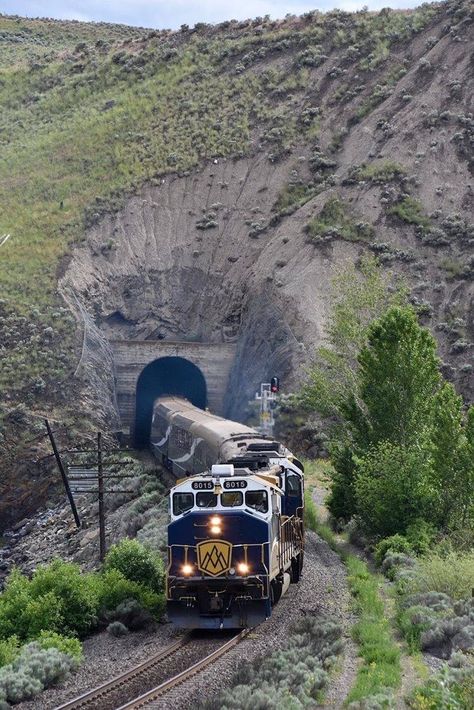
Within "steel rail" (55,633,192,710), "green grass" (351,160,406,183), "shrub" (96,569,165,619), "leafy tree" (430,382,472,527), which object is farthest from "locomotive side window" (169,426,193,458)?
"green grass" (351,160,406,183)

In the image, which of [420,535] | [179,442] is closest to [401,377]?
[420,535]

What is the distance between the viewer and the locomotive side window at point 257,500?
22.9 m

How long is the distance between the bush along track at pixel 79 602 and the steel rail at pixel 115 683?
1823 millimetres

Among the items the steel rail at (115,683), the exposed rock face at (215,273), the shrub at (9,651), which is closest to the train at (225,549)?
the steel rail at (115,683)

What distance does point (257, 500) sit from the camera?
906 inches

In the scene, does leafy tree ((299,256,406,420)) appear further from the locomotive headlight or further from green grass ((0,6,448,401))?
the locomotive headlight

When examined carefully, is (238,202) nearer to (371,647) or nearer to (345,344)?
(345,344)

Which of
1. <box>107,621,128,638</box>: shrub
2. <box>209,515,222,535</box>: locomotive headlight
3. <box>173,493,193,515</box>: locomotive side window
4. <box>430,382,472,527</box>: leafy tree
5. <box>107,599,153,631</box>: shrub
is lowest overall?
<box>107,621,128,638</box>: shrub

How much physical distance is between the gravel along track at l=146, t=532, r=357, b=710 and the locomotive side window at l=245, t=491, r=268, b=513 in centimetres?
277

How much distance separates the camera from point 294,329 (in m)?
62.6

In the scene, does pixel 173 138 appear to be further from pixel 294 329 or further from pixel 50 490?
pixel 50 490

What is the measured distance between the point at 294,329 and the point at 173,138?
31.4 meters

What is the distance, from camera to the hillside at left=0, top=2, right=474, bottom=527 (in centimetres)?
6300

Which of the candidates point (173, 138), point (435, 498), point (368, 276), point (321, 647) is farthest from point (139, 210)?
point (321, 647)
